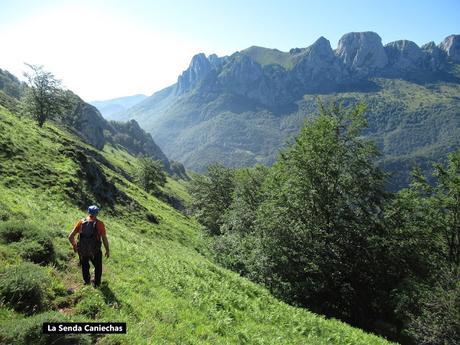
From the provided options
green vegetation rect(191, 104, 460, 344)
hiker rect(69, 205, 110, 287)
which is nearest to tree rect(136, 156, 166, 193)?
green vegetation rect(191, 104, 460, 344)

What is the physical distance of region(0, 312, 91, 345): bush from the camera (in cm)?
835

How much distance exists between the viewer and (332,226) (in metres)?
29.2

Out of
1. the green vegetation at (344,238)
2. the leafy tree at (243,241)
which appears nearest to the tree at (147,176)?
the leafy tree at (243,241)

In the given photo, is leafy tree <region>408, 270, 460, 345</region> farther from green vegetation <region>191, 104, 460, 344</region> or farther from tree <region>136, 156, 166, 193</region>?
tree <region>136, 156, 166, 193</region>

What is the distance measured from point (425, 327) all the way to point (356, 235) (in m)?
8.52

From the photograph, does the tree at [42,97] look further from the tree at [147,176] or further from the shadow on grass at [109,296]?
the shadow on grass at [109,296]

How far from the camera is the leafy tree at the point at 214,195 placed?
69750 millimetres

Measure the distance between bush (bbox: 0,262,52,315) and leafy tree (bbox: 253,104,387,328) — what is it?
19689mm

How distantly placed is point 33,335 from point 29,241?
5.98 metres

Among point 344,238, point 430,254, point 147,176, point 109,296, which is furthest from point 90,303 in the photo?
point 147,176

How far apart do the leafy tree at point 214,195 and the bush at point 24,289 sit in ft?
185

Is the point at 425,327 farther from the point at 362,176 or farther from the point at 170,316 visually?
the point at 170,316

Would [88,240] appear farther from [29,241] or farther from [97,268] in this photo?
[29,241]

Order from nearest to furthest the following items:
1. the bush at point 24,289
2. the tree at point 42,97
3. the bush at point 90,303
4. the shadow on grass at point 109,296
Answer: the bush at point 24,289 → the bush at point 90,303 → the shadow on grass at point 109,296 → the tree at point 42,97
